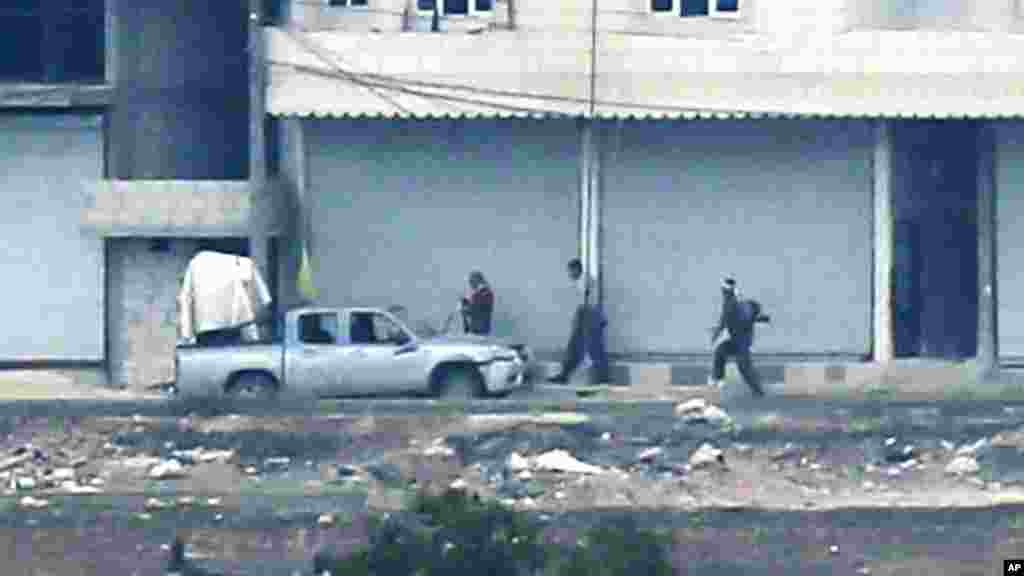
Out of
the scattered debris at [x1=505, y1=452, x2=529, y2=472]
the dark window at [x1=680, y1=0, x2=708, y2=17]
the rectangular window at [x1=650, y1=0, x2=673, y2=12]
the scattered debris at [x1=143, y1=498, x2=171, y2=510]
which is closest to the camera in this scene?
the scattered debris at [x1=143, y1=498, x2=171, y2=510]

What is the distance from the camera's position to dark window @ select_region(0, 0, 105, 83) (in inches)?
1786

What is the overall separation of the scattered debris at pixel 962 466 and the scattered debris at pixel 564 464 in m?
3.33

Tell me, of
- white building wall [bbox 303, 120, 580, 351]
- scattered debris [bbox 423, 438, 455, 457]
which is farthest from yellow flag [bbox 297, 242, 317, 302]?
scattered debris [bbox 423, 438, 455, 457]

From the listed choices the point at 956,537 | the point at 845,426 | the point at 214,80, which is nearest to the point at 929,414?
the point at 845,426

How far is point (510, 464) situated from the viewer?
34906 millimetres

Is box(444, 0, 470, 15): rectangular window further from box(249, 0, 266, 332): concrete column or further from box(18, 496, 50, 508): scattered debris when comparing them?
box(18, 496, 50, 508): scattered debris

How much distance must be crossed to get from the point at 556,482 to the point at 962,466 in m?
3.99

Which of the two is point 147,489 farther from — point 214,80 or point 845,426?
point 214,80

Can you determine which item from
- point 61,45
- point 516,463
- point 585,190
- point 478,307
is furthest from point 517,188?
point 516,463

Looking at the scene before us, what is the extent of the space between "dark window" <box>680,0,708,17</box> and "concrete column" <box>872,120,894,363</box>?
100 inches

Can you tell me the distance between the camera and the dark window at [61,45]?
4538 centimetres

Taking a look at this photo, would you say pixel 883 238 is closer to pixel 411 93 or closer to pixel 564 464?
pixel 411 93

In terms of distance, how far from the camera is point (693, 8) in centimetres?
4472

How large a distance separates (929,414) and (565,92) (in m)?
7.71
